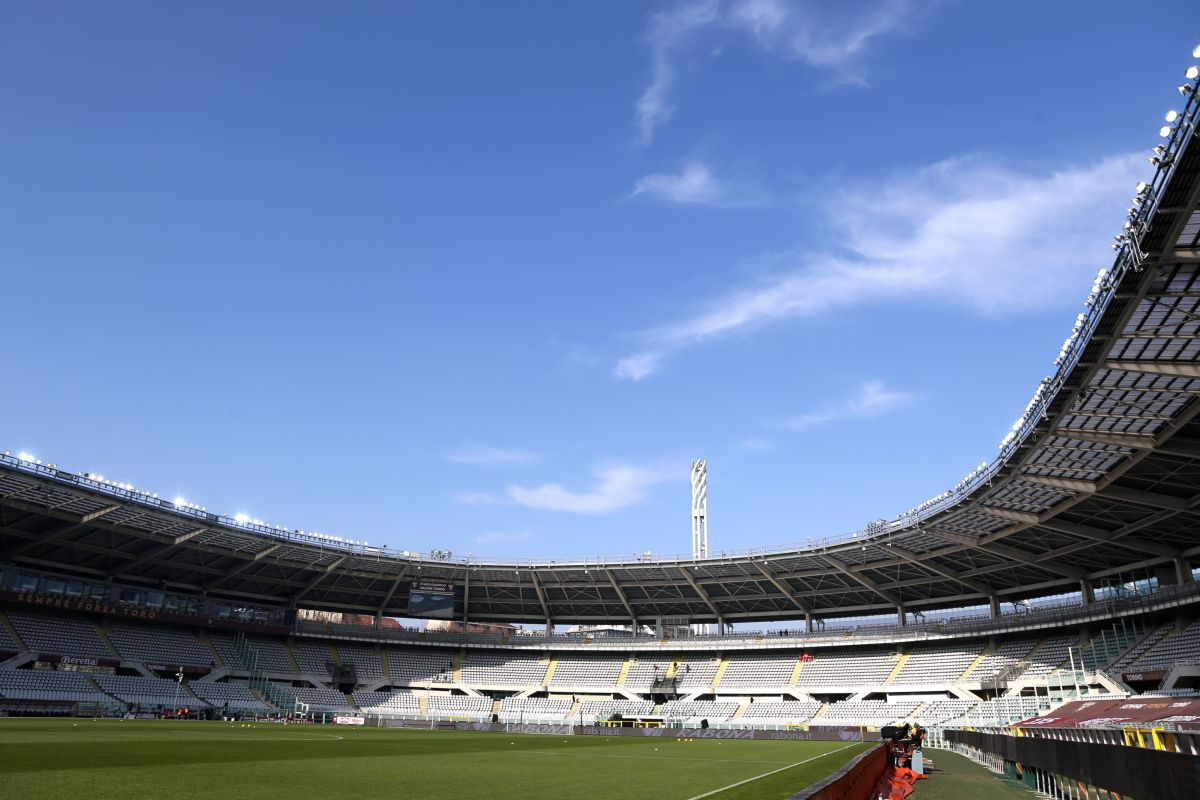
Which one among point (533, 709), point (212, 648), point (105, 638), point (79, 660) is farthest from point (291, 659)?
point (533, 709)

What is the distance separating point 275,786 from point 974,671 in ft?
210

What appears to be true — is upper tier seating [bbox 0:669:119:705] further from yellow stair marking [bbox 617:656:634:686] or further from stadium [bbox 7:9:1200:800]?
yellow stair marking [bbox 617:656:634:686]

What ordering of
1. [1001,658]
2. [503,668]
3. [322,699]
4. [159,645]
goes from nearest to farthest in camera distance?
[1001,658]
[159,645]
[322,699]
[503,668]

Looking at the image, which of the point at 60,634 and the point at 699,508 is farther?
the point at 699,508

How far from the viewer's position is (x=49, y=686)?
186 feet

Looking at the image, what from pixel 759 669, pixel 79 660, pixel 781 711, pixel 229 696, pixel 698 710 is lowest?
pixel 698 710

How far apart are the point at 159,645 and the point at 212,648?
16.0ft

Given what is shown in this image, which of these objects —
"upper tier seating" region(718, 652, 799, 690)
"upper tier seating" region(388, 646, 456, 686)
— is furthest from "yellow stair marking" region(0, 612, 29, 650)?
"upper tier seating" region(718, 652, 799, 690)

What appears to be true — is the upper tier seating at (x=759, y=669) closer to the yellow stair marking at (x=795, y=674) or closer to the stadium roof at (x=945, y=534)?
the yellow stair marking at (x=795, y=674)

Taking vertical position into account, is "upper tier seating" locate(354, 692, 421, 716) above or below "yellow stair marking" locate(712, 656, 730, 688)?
below

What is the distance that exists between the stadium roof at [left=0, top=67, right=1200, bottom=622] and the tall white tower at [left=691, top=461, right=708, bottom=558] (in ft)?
26.6

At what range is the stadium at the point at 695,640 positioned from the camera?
789 inches

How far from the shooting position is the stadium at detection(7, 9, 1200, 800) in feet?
65.8

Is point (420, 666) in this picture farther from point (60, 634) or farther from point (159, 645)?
point (60, 634)
